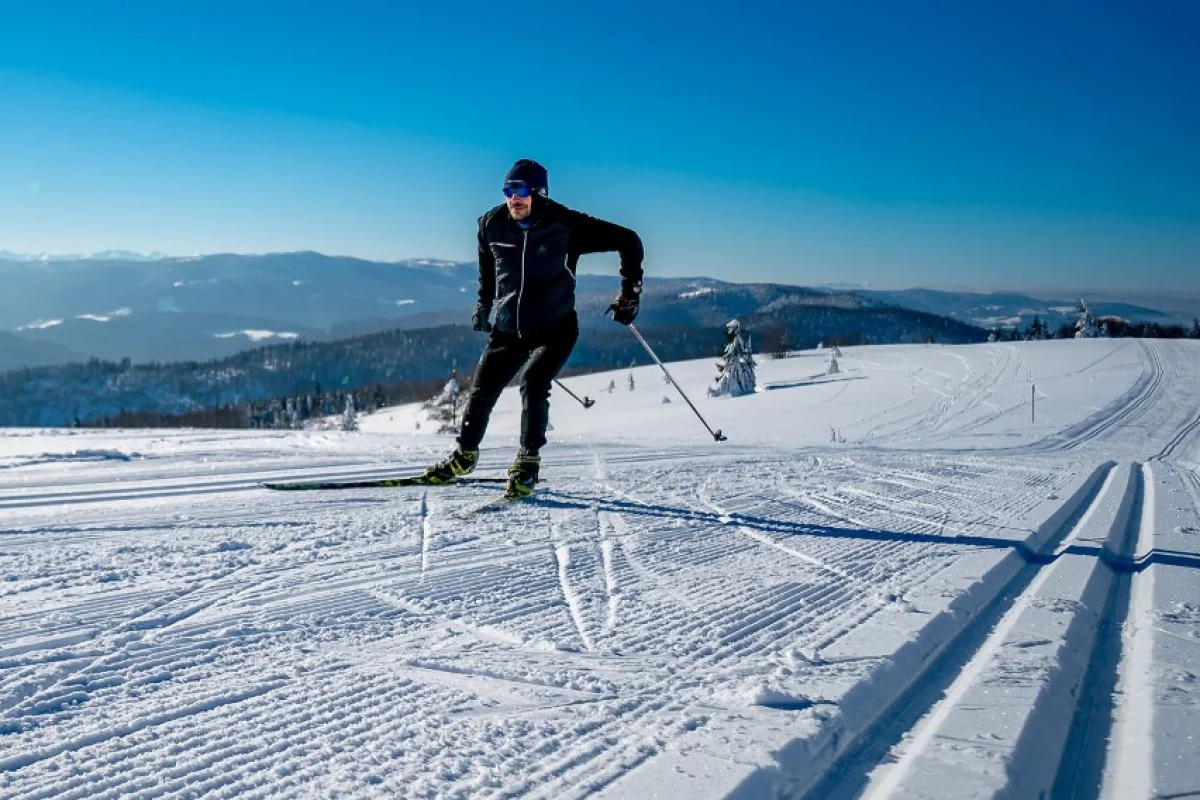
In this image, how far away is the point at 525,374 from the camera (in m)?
5.08

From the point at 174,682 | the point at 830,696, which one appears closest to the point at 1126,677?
the point at 830,696

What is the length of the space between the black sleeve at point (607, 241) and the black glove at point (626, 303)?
8 centimetres

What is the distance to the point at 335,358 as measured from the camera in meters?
184

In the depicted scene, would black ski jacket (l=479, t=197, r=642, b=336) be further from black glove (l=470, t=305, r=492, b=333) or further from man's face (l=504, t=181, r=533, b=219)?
black glove (l=470, t=305, r=492, b=333)

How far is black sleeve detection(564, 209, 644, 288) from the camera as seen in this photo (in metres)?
5.18

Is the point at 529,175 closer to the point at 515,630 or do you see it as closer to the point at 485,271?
the point at 485,271

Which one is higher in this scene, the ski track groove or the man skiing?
the man skiing

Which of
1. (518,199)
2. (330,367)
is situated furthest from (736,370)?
(330,367)

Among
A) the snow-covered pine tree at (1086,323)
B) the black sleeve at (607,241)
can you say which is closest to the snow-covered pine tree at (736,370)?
the snow-covered pine tree at (1086,323)

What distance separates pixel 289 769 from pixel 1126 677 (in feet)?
7.63

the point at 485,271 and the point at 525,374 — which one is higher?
the point at 485,271

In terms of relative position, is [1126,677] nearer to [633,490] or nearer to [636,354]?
[633,490]

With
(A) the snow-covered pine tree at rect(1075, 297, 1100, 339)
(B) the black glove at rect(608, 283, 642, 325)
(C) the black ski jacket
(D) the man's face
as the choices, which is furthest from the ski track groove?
(A) the snow-covered pine tree at rect(1075, 297, 1100, 339)

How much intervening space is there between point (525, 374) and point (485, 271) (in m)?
0.93
